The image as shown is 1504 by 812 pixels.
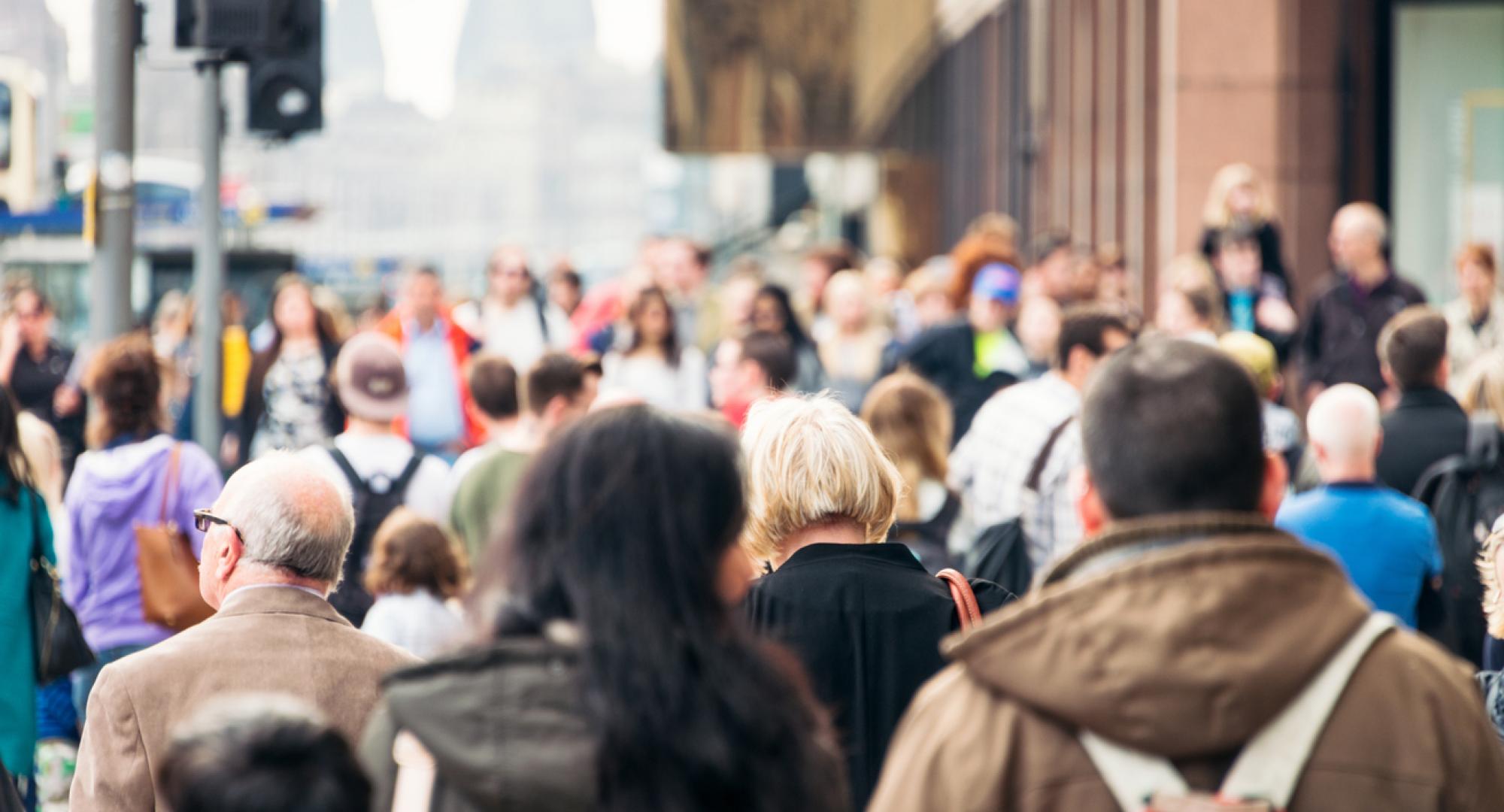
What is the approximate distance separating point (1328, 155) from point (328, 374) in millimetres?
7616

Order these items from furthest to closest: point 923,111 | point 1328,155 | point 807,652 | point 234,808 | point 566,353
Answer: point 923,111 → point 1328,155 → point 566,353 → point 807,652 → point 234,808

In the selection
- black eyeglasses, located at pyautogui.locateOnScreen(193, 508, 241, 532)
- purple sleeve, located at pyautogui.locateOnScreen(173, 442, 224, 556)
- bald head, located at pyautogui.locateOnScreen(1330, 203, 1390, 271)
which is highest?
bald head, located at pyautogui.locateOnScreen(1330, 203, 1390, 271)

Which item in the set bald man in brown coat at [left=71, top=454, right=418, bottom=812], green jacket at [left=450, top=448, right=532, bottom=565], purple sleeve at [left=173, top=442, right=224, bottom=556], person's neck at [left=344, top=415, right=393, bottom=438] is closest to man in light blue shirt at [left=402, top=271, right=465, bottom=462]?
person's neck at [left=344, top=415, right=393, bottom=438]

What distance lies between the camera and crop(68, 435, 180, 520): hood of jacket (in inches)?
286

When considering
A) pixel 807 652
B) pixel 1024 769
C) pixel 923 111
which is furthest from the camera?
pixel 923 111

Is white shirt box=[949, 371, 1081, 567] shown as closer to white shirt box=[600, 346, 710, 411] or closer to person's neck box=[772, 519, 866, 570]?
person's neck box=[772, 519, 866, 570]

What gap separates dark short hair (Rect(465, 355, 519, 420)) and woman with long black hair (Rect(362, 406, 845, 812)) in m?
5.80

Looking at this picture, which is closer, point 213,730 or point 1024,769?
point 213,730

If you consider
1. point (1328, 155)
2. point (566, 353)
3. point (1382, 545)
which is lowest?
point (1382, 545)

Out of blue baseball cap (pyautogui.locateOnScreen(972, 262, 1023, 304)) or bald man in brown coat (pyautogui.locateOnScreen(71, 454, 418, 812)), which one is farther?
blue baseball cap (pyautogui.locateOnScreen(972, 262, 1023, 304))

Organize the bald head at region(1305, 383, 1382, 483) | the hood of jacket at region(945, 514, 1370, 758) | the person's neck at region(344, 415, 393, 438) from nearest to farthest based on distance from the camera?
the hood of jacket at region(945, 514, 1370, 758)
the bald head at region(1305, 383, 1382, 483)
the person's neck at region(344, 415, 393, 438)

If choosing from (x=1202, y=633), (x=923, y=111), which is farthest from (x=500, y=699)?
(x=923, y=111)

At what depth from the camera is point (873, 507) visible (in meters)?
4.37

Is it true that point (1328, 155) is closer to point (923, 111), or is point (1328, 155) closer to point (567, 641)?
point (567, 641)
